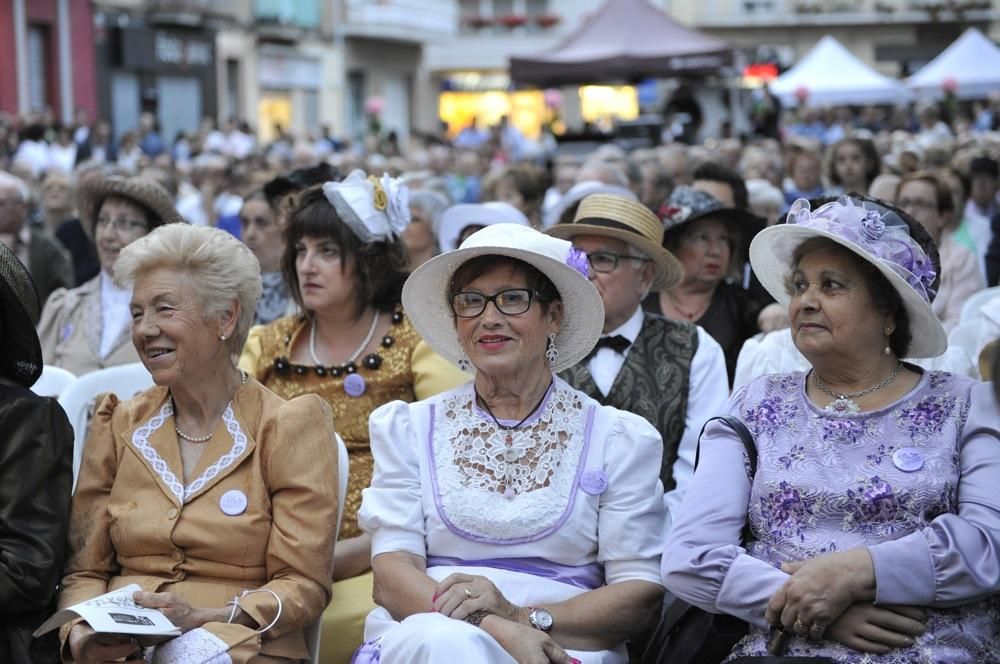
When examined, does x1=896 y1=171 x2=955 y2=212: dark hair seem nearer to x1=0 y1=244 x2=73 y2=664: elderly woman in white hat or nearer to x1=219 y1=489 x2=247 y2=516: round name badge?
x1=219 y1=489 x2=247 y2=516: round name badge

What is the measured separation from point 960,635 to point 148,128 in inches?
810

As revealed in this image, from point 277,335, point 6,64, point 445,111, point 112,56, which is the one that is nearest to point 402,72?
point 445,111

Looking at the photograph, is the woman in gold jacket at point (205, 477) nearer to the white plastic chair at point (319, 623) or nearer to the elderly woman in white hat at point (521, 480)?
the white plastic chair at point (319, 623)

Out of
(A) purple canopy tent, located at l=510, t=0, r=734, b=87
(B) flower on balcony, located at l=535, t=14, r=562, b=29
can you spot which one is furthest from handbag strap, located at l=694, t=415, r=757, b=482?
(B) flower on balcony, located at l=535, t=14, r=562, b=29

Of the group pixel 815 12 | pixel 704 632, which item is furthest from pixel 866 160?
pixel 815 12

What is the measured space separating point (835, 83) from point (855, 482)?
20.6m

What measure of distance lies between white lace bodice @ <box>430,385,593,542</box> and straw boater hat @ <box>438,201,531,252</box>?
312cm

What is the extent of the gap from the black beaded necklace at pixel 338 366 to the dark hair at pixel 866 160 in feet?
18.3

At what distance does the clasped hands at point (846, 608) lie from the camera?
2834 mm

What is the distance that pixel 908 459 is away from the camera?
9.76 ft

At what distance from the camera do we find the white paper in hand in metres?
2.87

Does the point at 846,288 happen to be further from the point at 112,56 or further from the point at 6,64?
the point at 112,56

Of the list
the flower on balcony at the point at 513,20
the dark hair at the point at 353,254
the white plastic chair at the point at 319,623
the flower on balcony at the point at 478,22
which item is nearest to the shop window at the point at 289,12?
the flower on balcony at the point at 478,22

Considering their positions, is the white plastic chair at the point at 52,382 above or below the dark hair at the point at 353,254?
below
